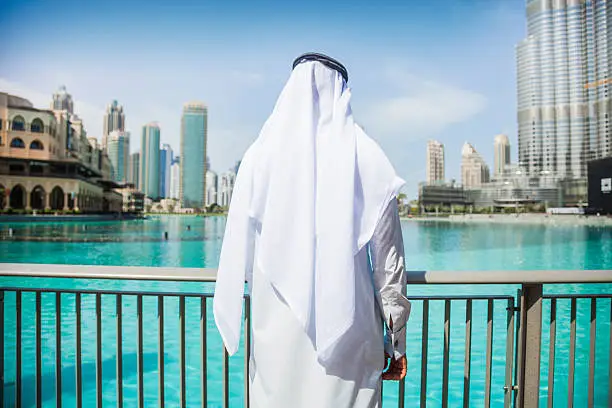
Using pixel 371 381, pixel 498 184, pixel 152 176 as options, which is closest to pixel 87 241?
pixel 371 381

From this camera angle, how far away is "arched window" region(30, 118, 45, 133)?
1654 inches

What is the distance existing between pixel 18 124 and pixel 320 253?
162 ft

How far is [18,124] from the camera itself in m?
41.7

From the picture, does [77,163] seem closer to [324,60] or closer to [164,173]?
[324,60]

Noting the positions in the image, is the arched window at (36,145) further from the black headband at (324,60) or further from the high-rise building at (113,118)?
the high-rise building at (113,118)

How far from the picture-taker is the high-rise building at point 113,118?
10875cm

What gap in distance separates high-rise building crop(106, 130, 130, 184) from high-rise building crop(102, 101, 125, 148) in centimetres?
316

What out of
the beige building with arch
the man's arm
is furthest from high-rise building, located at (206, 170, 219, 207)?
the man's arm

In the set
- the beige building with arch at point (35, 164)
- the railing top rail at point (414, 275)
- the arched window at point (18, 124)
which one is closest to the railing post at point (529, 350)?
the railing top rail at point (414, 275)

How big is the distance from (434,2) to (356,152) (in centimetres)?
5071

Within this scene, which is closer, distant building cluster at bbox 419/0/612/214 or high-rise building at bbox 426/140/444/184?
distant building cluster at bbox 419/0/612/214

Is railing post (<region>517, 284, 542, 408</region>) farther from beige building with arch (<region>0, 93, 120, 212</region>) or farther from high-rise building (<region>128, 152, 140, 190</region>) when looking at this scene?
high-rise building (<region>128, 152, 140, 190</region>)

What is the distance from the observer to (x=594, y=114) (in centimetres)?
6919

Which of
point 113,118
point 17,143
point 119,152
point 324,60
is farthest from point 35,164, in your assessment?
point 113,118
